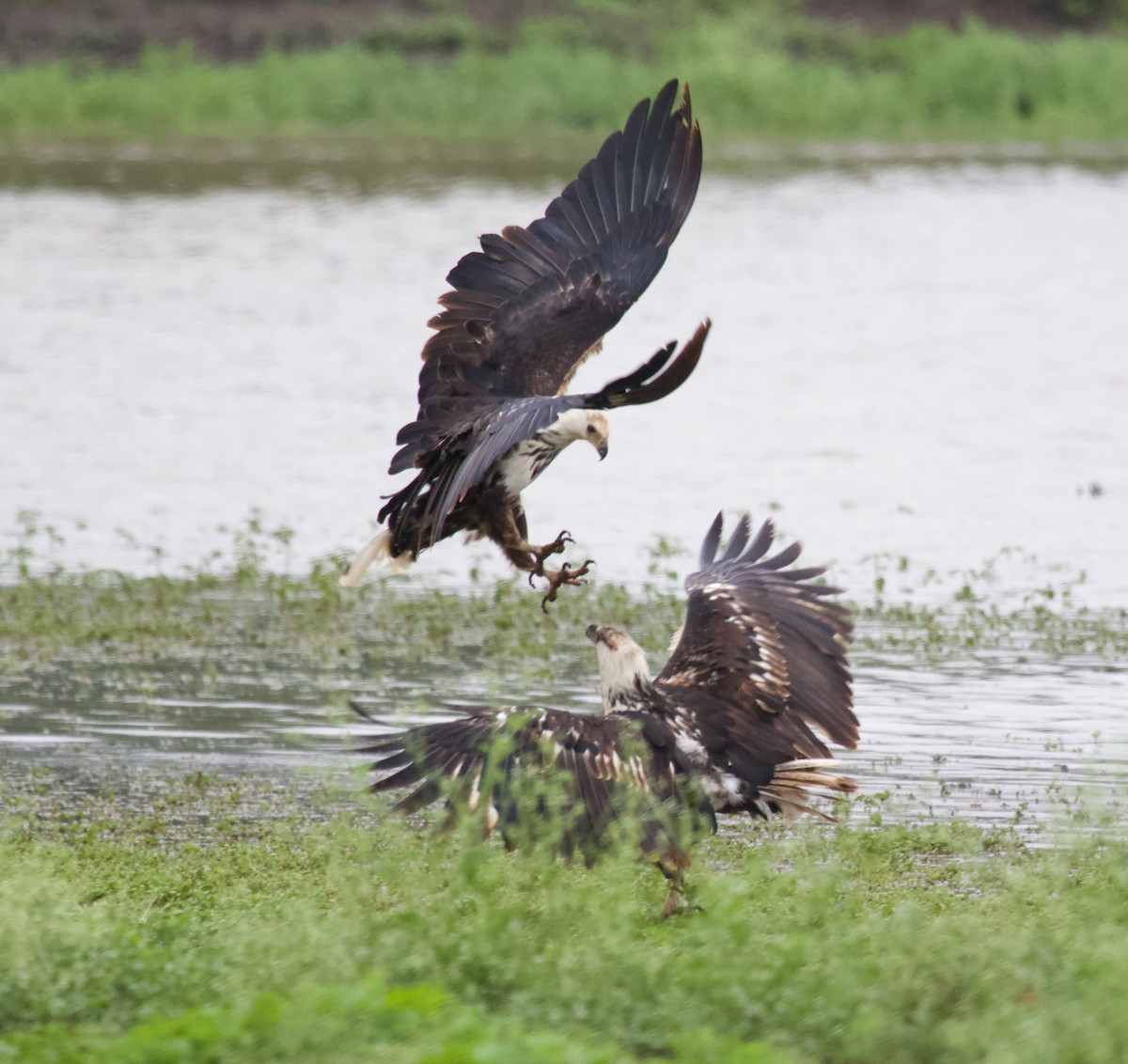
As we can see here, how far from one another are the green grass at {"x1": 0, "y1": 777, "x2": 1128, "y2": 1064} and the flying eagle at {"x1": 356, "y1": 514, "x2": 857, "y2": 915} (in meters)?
0.19

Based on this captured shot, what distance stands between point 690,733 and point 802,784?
0.34 m

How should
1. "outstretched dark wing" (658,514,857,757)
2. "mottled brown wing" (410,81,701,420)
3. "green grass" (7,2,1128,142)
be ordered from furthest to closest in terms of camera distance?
"green grass" (7,2,1128,142) → "mottled brown wing" (410,81,701,420) → "outstretched dark wing" (658,514,857,757)

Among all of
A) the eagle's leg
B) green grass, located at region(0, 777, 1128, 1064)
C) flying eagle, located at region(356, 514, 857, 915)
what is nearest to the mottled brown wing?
flying eagle, located at region(356, 514, 857, 915)

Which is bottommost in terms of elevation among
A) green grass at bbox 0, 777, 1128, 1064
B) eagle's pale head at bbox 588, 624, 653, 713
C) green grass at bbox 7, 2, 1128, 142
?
green grass at bbox 0, 777, 1128, 1064

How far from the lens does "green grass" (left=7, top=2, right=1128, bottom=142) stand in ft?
109

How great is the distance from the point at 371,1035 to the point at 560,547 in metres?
3.53

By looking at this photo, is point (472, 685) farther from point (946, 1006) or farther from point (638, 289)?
point (946, 1006)

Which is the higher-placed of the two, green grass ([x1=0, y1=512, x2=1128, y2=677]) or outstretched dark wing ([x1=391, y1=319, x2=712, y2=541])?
outstretched dark wing ([x1=391, y1=319, x2=712, y2=541])

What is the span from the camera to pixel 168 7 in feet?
133

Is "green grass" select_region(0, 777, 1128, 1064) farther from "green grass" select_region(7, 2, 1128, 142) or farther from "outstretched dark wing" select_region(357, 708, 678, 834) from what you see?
"green grass" select_region(7, 2, 1128, 142)

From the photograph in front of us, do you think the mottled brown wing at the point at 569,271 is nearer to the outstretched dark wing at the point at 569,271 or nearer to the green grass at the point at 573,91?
the outstretched dark wing at the point at 569,271

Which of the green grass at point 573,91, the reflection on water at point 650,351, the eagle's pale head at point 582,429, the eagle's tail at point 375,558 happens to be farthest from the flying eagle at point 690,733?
the green grass at point 573,91

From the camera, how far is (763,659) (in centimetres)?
606

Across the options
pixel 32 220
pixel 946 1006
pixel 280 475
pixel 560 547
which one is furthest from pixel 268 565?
pixel 32 220
